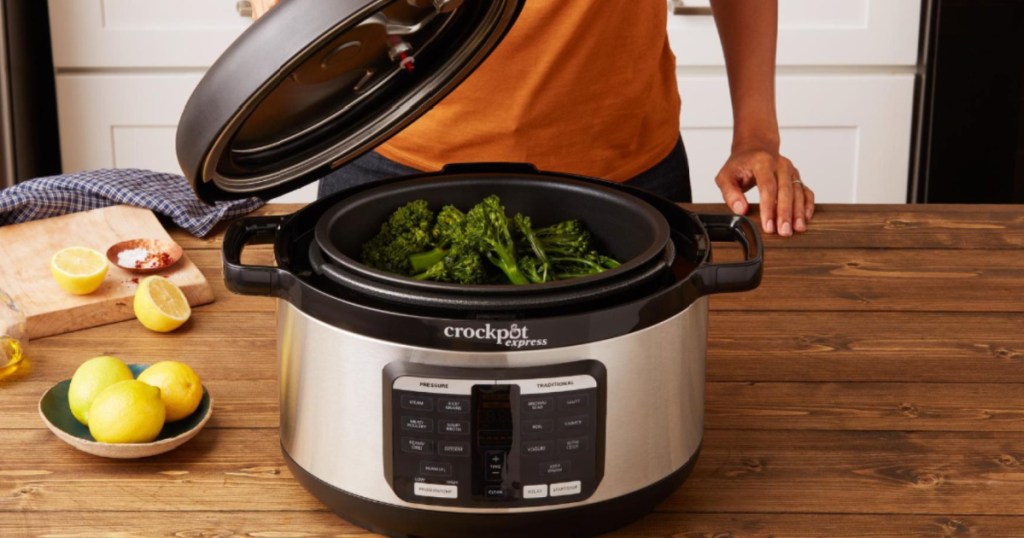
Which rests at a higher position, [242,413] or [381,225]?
[381,225]

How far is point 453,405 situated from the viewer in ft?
2.69

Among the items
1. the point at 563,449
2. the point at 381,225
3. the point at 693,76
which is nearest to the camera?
the point at 563,449

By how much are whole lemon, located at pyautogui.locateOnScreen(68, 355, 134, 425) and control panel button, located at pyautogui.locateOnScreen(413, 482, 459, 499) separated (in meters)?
0.35

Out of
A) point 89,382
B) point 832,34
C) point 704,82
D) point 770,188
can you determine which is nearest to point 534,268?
point 89,382

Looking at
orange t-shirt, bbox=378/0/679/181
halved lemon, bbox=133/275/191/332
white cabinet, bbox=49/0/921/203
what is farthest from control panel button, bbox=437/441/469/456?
white cabinet, bbox=49/0/921/203

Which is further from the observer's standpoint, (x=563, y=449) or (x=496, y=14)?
(x=496, y=14)

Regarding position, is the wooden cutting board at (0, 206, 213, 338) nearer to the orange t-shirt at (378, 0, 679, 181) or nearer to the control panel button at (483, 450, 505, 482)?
the orange t-shirt at (378, 0, 679, 181)

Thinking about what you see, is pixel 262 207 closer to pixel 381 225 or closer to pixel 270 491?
pixel 381 225

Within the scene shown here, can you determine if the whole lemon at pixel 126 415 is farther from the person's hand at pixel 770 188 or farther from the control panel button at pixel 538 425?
the person's hand at pixel 770 188

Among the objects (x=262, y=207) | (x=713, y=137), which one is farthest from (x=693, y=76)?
(x=262, y=207)

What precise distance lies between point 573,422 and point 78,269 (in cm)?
74

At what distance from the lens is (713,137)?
279 centimetres

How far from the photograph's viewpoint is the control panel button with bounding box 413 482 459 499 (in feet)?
2.77

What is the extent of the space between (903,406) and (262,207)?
0.92 meters
